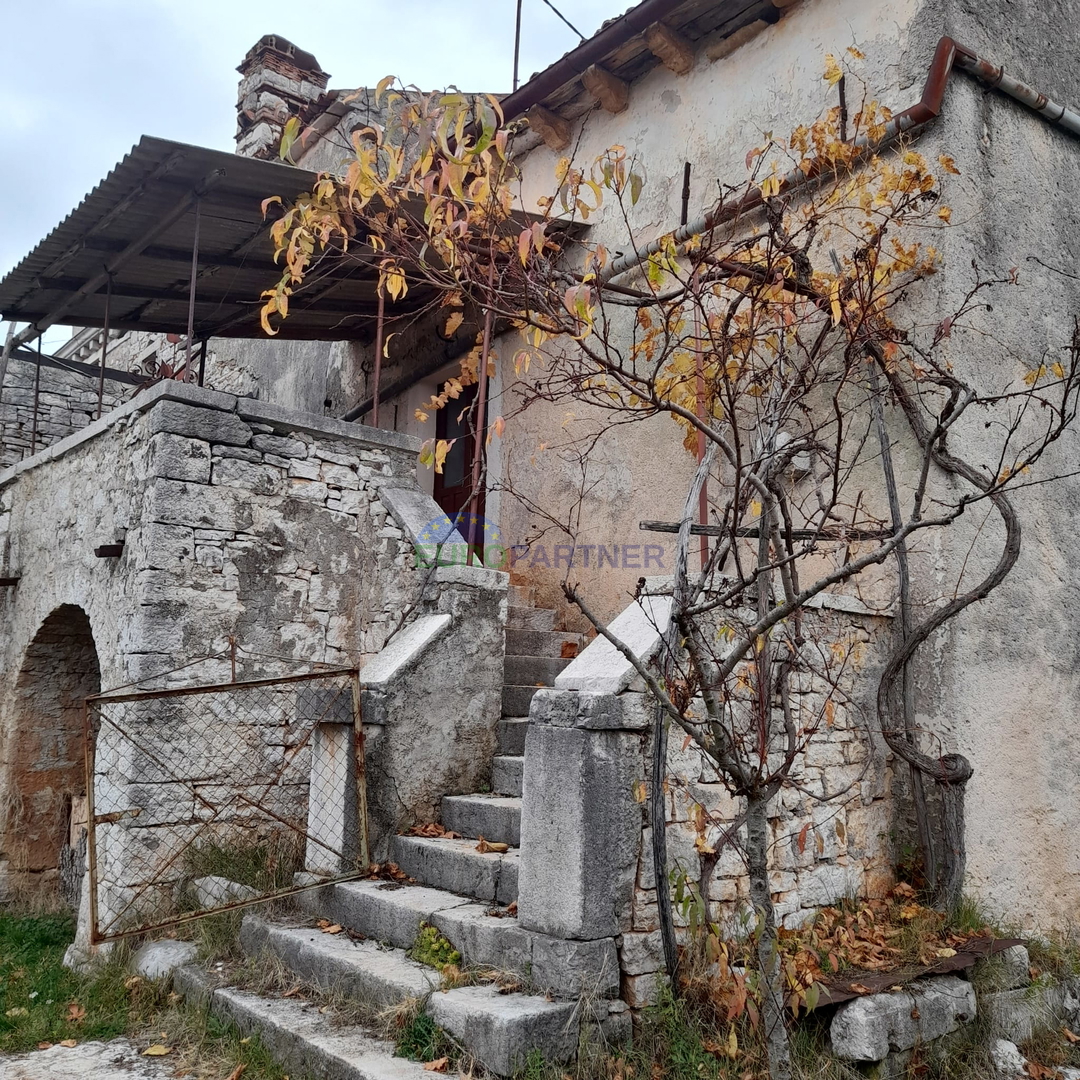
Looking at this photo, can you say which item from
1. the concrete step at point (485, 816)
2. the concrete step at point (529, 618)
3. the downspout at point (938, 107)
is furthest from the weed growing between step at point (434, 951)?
the downspout at point (938, 107)

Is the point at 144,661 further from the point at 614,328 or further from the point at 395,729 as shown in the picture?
the point at 614,328

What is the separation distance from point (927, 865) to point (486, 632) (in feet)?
8.14

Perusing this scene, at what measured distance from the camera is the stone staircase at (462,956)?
3.35 m

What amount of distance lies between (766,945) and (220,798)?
11.4ft

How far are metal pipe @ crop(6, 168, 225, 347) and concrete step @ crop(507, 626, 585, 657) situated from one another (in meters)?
3.26

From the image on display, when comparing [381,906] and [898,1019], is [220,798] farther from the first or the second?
[898,1019]

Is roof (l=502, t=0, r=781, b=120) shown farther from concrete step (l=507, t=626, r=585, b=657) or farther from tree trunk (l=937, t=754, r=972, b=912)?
tree trunk (l=937, t=754, r=972, b=912)

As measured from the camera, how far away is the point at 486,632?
17.6 feet

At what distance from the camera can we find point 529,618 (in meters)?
6.55

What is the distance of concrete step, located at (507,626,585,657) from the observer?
625cm

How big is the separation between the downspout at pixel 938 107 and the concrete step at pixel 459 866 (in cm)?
283

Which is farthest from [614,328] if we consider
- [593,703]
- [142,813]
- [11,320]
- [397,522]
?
[11,320]

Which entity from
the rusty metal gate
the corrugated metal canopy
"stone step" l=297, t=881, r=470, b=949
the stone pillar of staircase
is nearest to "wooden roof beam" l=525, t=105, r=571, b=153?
the corrugated metal canopy

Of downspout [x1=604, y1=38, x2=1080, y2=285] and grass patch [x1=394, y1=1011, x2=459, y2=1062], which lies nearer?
grass patch [x1=394, y1=1011, x2=459, y2=1062]
